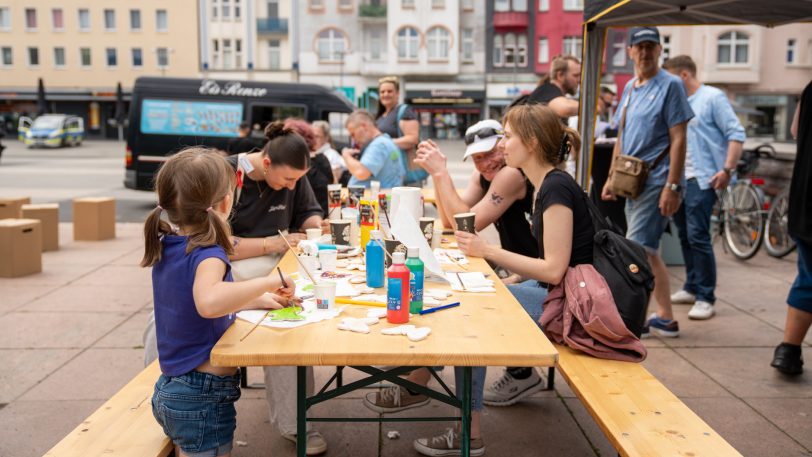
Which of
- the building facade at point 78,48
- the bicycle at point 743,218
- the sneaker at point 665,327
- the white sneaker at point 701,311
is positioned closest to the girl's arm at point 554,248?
the sneaker at point 665,327

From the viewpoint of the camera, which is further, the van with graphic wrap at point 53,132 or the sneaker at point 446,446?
the van with graphic wrap at point 53,132

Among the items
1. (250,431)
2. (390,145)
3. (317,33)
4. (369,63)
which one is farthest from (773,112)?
(250,431)

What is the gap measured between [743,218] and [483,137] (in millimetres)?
4995

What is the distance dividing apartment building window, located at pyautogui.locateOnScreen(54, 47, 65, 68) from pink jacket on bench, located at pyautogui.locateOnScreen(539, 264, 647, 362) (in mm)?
48259

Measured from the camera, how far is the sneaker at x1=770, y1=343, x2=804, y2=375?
13.3ft

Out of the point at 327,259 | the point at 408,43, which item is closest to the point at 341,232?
the point at 327,259

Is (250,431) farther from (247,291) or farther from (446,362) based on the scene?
(446,362)

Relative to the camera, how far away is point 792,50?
3809 centimetres

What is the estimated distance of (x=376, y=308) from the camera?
8.46ft

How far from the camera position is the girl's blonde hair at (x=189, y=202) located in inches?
90.4

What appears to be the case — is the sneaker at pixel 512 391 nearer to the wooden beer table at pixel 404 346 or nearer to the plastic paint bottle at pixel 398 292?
the wooden beer table at pixel 404 346

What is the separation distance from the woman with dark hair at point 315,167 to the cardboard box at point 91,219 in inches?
161

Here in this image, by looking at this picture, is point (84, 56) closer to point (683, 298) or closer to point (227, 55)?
point (227, 55)

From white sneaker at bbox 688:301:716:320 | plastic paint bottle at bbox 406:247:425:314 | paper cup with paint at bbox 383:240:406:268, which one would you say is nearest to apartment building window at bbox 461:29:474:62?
white sneaker at bbox 688:301:716:320
